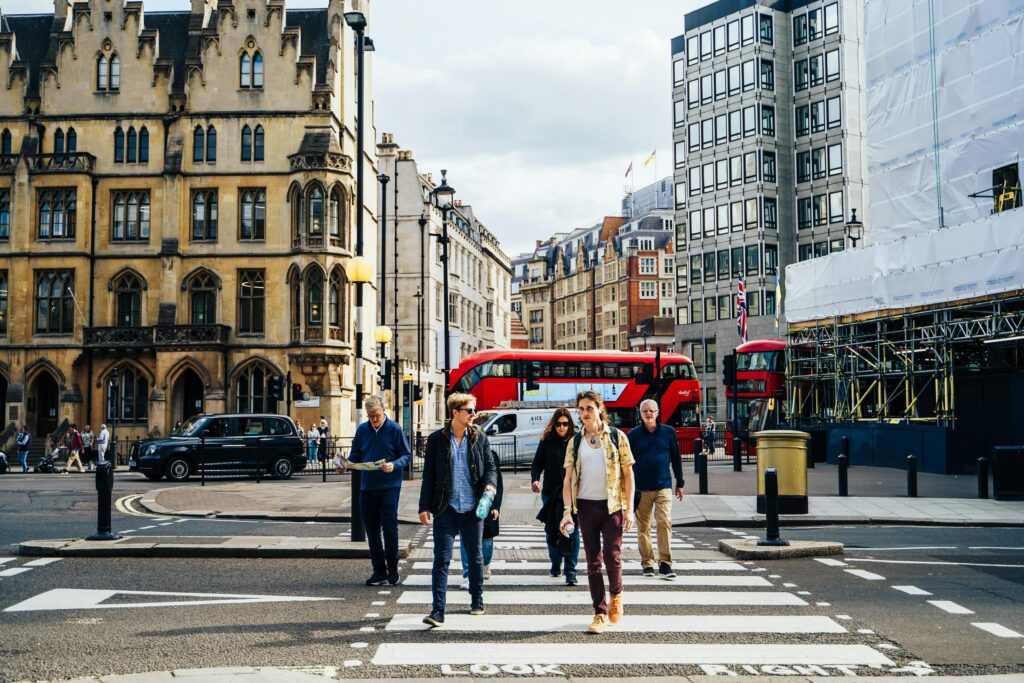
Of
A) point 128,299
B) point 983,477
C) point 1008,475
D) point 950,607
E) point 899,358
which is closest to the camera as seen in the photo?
point 950,607

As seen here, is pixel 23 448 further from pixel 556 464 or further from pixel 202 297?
pixel 556 464

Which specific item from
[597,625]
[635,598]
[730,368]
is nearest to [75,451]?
[730,368]

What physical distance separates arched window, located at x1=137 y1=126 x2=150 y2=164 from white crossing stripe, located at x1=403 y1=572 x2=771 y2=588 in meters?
40.5

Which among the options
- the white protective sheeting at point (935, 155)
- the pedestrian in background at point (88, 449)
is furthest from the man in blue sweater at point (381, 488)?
the pedestrian in background at point (88, 449)

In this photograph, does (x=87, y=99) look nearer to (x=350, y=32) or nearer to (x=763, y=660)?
(x=350, y=32)

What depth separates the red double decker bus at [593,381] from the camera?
4094cm

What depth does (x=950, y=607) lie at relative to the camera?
9.37 metres

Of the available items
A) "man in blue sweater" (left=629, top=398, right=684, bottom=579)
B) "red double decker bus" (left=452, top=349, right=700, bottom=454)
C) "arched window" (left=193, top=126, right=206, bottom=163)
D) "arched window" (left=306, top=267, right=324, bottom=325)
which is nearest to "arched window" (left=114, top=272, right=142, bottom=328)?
"arched window" (left=193, top=126, right=206, bottom=163)

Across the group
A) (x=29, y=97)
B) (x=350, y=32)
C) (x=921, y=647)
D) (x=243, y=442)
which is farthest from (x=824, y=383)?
(x=29, y=97)

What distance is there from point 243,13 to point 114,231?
36.8 ft

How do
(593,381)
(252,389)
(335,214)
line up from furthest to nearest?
(335,214) → (252,389) → (593,381)

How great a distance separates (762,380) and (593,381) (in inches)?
289

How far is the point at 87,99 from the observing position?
Result: 47500 mm

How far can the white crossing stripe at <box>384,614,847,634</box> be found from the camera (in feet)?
27.6
